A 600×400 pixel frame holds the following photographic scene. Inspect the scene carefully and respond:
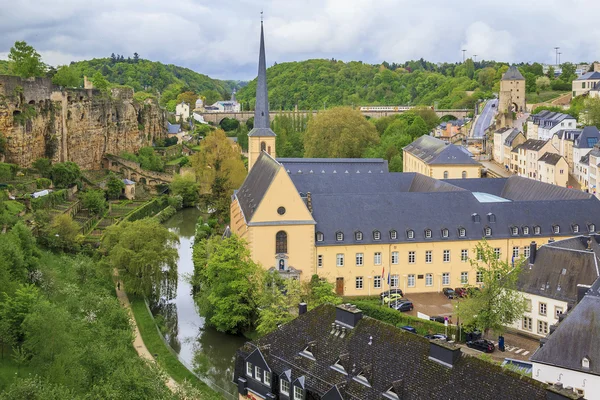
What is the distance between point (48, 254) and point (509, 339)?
28559 millimetres

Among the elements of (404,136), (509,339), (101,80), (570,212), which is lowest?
(509,339)

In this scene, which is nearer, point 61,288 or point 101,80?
point 61,288

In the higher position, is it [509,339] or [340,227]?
[340,227]

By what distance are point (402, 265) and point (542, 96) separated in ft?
271

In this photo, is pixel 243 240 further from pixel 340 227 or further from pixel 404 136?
pixel 404 136

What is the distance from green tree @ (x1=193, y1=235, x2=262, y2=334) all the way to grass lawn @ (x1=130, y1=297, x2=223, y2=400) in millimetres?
2979

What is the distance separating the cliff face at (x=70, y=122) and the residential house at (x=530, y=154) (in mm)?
45872

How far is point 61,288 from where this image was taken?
121 ft

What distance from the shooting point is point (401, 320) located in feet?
124

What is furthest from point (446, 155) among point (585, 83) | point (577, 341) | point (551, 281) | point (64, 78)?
point (64, 78)

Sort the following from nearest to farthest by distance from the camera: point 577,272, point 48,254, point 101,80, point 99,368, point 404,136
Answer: point 99,368 < point 577,272 < point 48,254 < point 404,136 < point 101,80

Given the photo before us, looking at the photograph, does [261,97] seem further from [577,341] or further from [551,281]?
[577,341]

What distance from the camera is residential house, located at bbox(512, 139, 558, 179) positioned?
69938 millimetres

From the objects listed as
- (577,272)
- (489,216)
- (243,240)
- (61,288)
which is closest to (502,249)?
(489,216)
